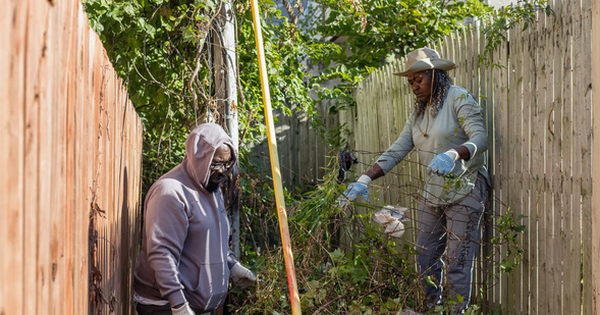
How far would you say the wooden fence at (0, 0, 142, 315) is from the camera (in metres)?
1.10

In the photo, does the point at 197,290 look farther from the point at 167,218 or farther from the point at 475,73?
the point at 475,73

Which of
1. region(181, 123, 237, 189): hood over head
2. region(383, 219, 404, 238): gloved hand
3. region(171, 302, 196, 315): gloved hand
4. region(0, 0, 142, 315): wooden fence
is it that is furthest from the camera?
region(383, 219, 404, 238): gloved hand

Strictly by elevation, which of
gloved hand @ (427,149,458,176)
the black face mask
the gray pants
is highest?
gloved hand @ (427,149,458,176)

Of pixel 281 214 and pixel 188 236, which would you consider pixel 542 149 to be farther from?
pixel 188 236

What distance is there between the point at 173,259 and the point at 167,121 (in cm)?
300

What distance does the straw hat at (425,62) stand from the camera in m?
Answer: 4.24

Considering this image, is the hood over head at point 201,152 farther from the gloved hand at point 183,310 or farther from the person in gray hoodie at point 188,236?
the gloved hand at point 183,310

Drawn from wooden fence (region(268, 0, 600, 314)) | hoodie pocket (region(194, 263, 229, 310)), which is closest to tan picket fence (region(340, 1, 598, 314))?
wooden fence (region(268, 0, 600, 314))

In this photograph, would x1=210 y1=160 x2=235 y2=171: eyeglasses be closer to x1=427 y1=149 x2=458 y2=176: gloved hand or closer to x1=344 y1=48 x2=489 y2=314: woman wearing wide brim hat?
x1=344 y1=48 x2=489 y2=314: woman wearing wide brim hat

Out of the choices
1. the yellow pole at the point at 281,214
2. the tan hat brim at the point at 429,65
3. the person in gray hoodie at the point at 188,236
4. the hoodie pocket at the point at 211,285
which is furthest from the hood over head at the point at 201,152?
the tan hat brim at the point at 429,65

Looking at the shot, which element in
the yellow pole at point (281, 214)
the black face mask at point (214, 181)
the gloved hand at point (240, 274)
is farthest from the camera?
the gloved hand at point (240, 274)

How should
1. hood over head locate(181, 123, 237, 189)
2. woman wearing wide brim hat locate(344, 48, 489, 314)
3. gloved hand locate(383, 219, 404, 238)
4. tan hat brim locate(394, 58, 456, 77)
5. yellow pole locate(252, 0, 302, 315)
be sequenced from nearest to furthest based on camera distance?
yellow pole locate(252, 0, 302, 315), hood over head locate(181, 123, 237, 189), gloved hand locate(383, 219, 404, 238), woman wearing wide brim hat locate(344, 48, 489, 314), tan hat brim locate(394, 58, 456, 77)

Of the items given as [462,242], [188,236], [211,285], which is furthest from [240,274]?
[462,242]

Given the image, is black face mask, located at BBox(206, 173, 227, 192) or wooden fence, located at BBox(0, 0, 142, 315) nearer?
wooden fence, located at BBox(0, 0, 142, 315)
